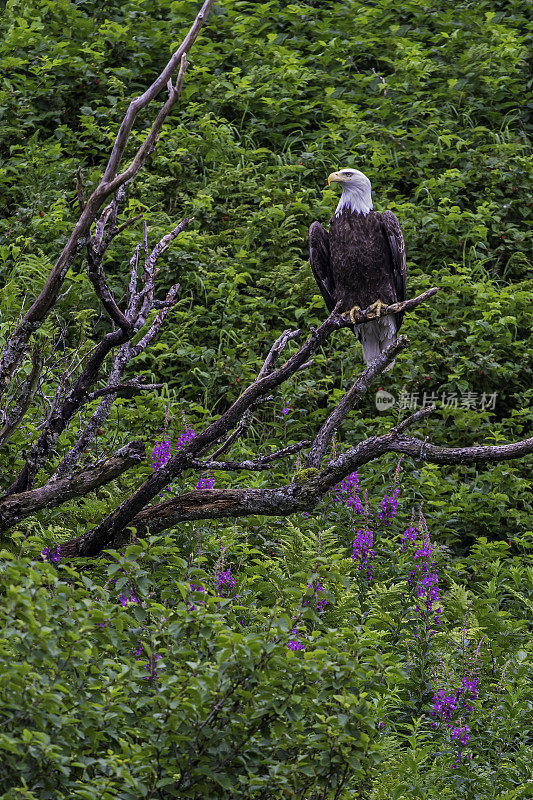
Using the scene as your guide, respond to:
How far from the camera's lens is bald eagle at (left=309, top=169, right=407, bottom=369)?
5.84 metres

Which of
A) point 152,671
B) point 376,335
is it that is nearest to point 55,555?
point 152,671

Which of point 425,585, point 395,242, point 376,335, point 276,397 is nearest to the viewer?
point 425,585

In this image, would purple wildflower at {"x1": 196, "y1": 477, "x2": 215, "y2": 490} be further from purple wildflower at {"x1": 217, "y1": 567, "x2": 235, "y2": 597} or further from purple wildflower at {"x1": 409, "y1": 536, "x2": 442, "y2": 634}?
purple wildflower at {"x1": 409, "y1": 536, "x2": 442, "y2": 634}

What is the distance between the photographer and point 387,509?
5.54m

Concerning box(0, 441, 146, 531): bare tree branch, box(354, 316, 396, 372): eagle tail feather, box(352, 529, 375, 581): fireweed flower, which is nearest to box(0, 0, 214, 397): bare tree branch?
box(0, 441, 146, 531): bare tree branch

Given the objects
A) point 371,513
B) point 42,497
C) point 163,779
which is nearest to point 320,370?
point 371,513

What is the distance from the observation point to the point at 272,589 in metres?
4.39

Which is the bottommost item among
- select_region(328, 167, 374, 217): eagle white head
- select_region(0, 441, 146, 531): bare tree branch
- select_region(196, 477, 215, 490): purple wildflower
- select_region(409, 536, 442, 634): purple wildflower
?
select_region(409, 536, 442, 634): purple wildflower

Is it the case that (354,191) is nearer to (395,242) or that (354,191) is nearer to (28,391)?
(395,242)

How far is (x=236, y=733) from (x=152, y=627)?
0.45 metres

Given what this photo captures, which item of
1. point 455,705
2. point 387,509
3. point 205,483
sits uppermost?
point 205,483

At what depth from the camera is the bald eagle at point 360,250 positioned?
584 centimetres

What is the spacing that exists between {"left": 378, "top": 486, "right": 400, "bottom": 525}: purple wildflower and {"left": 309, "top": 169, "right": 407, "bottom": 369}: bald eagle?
1137 mm

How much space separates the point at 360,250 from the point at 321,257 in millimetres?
361
